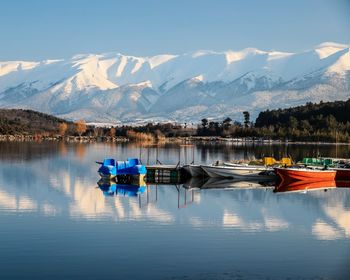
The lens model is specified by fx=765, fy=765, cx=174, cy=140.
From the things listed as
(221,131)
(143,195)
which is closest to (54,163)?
(143,195)

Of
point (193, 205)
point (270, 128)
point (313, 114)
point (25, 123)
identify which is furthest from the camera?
point (25, 123)

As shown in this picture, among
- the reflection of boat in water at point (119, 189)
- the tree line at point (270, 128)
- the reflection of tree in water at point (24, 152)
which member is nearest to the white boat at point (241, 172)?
the reflection of boat in water at point (119, 189)

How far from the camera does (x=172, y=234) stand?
14.5 m

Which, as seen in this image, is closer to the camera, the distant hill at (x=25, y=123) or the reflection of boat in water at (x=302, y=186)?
the reflection of boat in water at (x=302, y=186)

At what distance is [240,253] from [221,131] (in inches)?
3198

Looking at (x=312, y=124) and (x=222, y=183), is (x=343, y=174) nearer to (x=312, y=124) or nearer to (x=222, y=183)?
(x=222, y=183)

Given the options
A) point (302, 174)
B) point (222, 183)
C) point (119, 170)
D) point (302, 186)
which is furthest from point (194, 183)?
point (302, 174)

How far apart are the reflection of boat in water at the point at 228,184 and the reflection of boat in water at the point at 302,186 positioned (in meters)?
0.83

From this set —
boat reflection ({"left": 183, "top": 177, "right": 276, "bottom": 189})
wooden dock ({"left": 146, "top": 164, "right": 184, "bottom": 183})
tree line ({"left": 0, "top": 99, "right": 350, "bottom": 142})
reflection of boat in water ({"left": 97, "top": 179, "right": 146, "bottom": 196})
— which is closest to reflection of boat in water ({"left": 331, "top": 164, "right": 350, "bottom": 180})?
boat reflection ({"left": 183, "top": 177, "right": 276, "bottom": 189})

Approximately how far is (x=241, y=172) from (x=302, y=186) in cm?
301

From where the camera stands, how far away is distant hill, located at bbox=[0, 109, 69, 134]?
90.0 m

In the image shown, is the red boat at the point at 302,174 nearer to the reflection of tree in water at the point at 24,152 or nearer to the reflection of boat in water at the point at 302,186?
the reflection of boat in water at the point at 302,186

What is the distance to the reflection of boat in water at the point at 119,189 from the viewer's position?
22281 mm

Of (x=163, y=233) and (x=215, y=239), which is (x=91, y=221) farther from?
(x=215, y=239)
